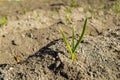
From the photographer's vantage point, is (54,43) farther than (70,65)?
Yes

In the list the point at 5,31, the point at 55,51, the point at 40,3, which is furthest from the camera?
the point at 40,3

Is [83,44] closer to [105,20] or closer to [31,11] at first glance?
[105,20]

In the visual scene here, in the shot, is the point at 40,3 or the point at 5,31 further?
the point at 40,3

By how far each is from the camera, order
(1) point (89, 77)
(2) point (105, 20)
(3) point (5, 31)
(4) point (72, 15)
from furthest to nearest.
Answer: (4) point (72, 15)
(2) point (105, 20)
(3) point (5, 31)
(1) point (89, 77)

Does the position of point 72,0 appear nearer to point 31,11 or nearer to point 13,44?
point 31,11

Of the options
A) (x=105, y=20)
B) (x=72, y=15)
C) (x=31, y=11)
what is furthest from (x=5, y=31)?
(x=105, y=20)

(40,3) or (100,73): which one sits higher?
(100,73)
